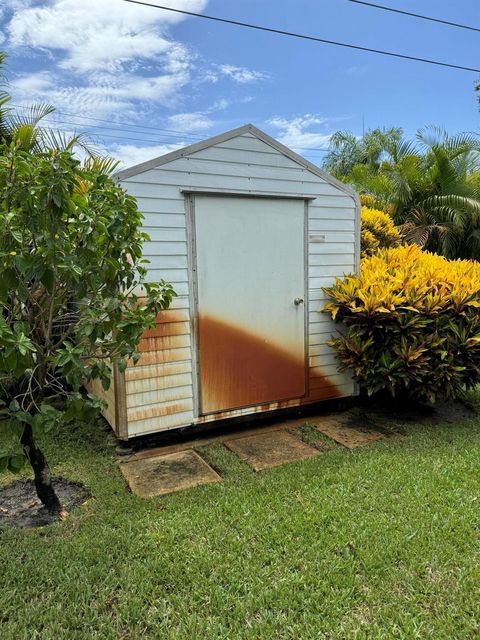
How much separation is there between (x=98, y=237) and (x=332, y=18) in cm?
662

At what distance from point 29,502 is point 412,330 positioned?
10.8ft

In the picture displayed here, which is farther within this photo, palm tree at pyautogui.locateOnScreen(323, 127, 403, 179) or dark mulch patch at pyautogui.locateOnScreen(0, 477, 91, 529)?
palm tree at pyautogui.locateOnScreen(323, 127, 403, 179)

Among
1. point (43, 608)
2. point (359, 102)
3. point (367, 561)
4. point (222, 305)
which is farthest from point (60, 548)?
point (359, 102)

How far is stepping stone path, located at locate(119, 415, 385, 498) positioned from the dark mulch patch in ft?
1.20

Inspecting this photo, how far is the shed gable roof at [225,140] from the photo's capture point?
3.47 meters

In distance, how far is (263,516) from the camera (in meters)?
2.59

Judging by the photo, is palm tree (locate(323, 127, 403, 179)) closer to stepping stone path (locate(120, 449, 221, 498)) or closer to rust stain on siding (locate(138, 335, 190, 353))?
rust stain on siding (locate(138, 335, 190, 353))

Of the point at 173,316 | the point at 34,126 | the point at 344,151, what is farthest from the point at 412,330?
the point at 344,151

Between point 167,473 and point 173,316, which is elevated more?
point 173,316

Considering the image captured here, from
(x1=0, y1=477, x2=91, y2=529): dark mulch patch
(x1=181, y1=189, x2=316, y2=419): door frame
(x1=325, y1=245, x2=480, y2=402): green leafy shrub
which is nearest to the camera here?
(x1=0, y1=477, x2=91, y2=529): dark mulch patch

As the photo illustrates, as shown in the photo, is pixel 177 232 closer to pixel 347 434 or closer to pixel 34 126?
pixel 347 434

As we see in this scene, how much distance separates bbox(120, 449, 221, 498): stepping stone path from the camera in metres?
3.08

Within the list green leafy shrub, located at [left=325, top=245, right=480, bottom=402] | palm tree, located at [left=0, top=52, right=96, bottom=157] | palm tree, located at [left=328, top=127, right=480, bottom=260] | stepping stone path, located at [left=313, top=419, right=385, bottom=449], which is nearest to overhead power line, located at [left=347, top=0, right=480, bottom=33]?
palm tree, located at [left=328, top=127, right=480, bottom=260]

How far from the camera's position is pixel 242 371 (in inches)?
160
